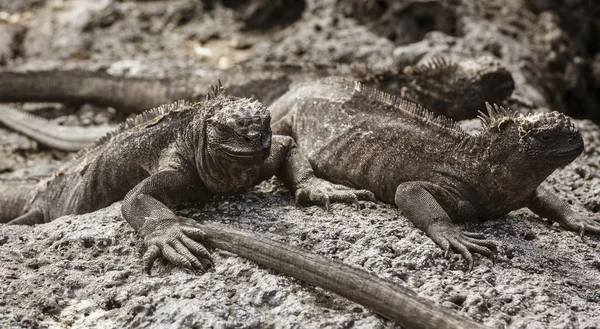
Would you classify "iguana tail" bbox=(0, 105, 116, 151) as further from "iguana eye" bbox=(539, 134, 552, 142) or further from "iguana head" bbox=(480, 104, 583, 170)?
"iguana eye" bbox=(539, 134, 552, 142)

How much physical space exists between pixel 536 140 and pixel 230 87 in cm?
309

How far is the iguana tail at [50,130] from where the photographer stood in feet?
21.1

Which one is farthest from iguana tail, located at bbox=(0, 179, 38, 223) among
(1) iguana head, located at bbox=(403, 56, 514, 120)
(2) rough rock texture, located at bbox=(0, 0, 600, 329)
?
(1) iguana head, located at bbox=(403, 56, 514, 120)

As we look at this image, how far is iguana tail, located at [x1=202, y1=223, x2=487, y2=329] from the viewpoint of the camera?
3219 mm

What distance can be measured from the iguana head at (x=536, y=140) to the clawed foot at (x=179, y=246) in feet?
5.37

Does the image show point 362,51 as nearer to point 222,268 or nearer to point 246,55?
point 246,55

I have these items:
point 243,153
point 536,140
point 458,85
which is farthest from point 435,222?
point 458,85

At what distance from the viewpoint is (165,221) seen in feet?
13.0

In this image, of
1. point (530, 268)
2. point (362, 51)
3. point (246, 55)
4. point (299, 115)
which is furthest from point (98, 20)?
point (530, 268)

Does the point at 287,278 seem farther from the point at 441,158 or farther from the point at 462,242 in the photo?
the point at 441,158

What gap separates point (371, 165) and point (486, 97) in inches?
67.4

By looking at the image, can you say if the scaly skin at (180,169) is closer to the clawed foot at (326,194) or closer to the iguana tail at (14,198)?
the clawed foot at (326,194)

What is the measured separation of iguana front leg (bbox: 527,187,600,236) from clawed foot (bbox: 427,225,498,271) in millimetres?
649

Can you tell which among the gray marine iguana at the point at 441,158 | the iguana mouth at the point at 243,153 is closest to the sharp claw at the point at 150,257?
the iguana mouth at the point at 243,153
